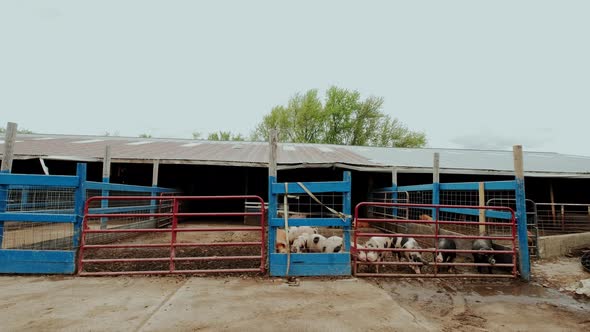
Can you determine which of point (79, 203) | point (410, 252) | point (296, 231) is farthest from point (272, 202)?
point (79, 203)

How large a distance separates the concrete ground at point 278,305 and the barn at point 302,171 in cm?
524

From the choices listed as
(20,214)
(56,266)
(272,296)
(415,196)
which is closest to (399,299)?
(272,296)

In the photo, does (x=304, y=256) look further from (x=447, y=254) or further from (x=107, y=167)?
(x=107, y=167)

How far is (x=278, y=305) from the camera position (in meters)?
3.39

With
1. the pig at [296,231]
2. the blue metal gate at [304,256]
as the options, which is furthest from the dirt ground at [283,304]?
the pig at [296,231]

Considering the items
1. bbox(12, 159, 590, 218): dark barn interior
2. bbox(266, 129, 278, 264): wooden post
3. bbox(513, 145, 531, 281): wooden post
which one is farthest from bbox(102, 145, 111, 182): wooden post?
bbox(513, 145, 531, 281): wooden post

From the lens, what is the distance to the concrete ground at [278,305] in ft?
9.61

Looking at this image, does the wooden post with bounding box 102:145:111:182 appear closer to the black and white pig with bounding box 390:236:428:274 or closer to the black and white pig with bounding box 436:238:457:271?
the black and white pig with bounding box 390:236:428:274

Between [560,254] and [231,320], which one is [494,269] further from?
[231,320]

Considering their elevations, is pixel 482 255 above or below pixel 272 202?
below

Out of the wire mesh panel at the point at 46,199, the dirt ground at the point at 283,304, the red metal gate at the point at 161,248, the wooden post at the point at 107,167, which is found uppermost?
the wooden post at the point at 107,167

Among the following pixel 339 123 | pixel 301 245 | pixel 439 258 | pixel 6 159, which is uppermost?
pixel 339 123

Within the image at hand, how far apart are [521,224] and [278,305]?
4.08m

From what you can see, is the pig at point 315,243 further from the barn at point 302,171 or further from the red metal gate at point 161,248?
the barn at point 302,171
